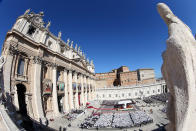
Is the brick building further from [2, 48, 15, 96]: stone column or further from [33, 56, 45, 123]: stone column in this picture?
[2, 48, 15, 96]: stone column

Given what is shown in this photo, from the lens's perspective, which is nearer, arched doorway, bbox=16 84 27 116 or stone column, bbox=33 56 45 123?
stone column, bbox=33 56 45 123

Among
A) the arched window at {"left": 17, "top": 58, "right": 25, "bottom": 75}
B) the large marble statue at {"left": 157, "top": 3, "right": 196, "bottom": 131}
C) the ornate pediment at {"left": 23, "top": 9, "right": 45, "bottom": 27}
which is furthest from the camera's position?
the ornate pediment at {"left": 23, "top": 9, "right": 45, "bottom": 27}

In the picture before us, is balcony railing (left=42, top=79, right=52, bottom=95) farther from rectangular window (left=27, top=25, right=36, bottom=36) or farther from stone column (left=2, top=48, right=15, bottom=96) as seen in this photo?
rectangular window (left=27, top=25, right=36, bottom=36)

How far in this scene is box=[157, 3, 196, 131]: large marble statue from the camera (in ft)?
6.86

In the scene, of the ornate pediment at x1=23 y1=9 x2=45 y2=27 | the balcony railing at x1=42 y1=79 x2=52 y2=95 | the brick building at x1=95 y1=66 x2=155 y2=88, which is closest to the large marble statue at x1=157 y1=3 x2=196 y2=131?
the balcony railing at x1=42 y1=79 x2=52 y2=95

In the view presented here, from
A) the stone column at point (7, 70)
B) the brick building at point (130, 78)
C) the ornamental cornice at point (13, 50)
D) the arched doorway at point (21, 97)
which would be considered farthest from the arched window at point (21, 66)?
the brick building at point (130, 78)

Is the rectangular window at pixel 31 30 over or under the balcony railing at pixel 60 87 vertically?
over

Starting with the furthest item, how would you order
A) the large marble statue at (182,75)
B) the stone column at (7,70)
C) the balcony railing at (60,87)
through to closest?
the balcony railing at (60,87) < the stone column at (7,70) < the large marble statue at (182,75)

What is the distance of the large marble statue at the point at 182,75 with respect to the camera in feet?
6.86

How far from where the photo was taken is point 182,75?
2320 mm

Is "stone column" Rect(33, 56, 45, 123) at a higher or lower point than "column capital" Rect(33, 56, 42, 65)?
lower

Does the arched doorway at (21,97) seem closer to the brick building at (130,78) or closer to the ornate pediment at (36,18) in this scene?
the ornate pediment at (36,18)

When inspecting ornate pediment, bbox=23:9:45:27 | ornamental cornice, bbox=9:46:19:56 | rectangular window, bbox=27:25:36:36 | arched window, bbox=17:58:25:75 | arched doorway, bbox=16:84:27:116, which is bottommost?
arched doorway, bbox=16:84:27:116

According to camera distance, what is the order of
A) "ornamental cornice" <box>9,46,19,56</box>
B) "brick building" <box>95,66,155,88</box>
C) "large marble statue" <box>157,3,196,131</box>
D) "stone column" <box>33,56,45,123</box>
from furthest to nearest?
1. "brick building" <box>95,66,155,88</box>
2. "stone column" <box>33,56,45,123</box>
3. "ornamental cornice" <box>9,46,19,56</box>
4. "large marble statue" <box>157,3,196,131</box>
